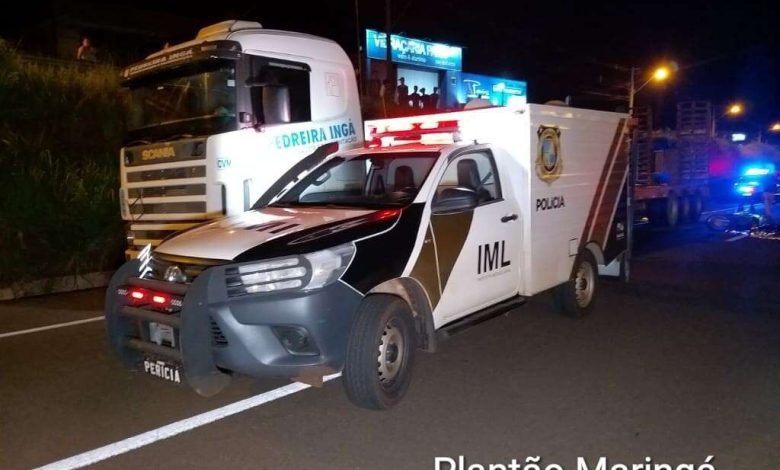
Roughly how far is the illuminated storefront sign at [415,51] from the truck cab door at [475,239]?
23.7m

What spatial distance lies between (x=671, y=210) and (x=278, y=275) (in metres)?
16.3

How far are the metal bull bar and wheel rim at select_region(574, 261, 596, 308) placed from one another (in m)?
4.32

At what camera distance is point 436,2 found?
30.1 m

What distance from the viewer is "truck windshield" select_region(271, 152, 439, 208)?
561 cm

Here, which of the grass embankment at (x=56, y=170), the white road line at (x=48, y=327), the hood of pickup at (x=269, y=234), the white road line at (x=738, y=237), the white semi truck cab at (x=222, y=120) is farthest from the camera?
the white road line at (x=738, y=237)

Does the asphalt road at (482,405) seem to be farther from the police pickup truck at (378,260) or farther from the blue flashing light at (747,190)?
the blue flashing light at (747,190)

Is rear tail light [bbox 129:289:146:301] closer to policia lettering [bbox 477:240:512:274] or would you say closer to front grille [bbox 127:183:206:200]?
policia lettering [bbox 477:240:512:274]

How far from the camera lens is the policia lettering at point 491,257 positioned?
5.47 m

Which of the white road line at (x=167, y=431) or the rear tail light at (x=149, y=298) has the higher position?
the rear tail light at (x=149, y=298)

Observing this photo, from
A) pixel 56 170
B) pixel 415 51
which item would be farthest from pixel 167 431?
pixel 415 51

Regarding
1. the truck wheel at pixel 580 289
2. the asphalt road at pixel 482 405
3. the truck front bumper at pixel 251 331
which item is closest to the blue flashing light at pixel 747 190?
the asphalt road at pixel 482 405

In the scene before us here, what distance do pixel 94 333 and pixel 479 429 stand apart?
4.34 meters

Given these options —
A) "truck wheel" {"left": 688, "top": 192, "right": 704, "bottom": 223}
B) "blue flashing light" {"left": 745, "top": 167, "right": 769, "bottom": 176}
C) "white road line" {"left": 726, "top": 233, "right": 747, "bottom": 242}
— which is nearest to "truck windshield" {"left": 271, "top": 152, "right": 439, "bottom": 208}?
"white road line" {"left": 726, "top": 233, "right": 747, "bottom": 242}

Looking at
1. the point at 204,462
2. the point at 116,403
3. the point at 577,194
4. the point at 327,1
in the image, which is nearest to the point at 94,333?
the point at 116,403
